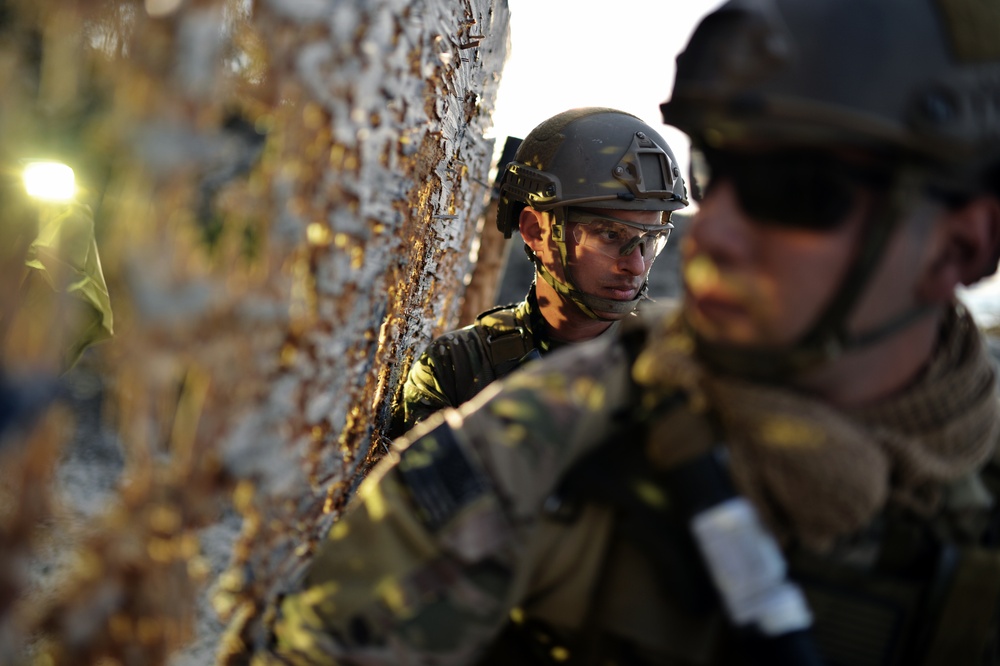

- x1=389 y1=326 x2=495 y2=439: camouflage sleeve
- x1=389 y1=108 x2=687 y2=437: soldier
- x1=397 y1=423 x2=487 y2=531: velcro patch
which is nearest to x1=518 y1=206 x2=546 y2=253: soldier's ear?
x1=389 y1=108 x2=687 y2=437: soldier

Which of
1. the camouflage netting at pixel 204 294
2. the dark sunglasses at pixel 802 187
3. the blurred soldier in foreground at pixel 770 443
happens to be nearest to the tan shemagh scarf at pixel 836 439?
the blurred soldier in foreground at pixel 770 443

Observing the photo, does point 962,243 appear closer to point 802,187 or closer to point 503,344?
point 802,187

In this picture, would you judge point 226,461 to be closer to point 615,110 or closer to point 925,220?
point 925,220

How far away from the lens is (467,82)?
2.41 meters

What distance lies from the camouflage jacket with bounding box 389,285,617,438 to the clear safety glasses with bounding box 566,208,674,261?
38 centimetres

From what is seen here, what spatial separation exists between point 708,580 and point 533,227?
85.0 inches

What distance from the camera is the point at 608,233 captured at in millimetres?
2869

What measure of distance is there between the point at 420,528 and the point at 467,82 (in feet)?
5.70

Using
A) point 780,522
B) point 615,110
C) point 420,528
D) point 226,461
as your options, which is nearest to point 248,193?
point 226,461

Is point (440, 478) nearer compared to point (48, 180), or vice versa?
point (440, 478)

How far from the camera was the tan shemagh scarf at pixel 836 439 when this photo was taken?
40.5 inches

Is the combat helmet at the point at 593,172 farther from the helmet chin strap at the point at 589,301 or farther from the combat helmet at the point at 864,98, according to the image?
the combat helmet at the point at 864,98

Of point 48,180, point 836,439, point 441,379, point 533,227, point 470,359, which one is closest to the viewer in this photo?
A: point 836,439

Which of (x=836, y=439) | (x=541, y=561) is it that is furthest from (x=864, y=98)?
(x=541, y=561)
